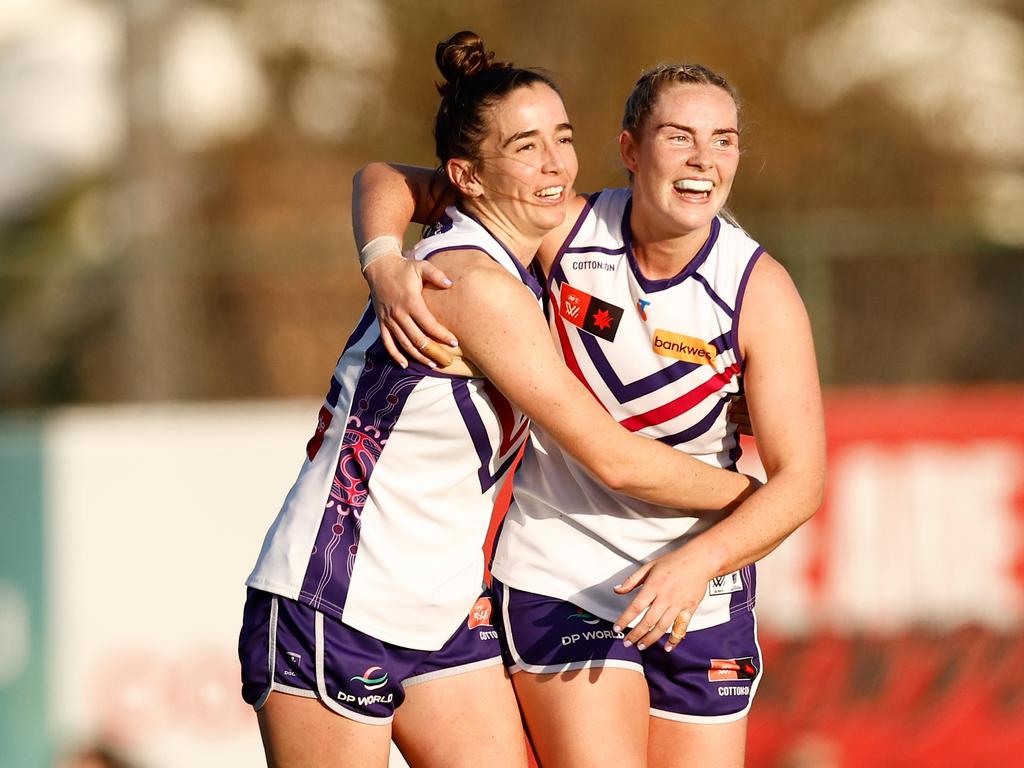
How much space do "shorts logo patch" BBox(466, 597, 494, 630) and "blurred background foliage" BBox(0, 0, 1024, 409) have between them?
18.4 feet

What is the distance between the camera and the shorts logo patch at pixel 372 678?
3.17m

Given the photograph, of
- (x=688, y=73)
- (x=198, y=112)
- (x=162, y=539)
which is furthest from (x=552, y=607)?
(x=198, y=112)

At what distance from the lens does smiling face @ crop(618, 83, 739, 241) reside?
337cm

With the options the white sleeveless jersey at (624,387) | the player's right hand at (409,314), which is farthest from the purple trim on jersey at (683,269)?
the player's right hand at (409,314)

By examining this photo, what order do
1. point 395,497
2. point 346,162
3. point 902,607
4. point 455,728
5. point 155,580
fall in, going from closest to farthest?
point 395,497 < point 455,728 < point 155,580 < point 902,607 < point 346,162

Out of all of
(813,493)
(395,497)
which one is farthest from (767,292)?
(395,497)

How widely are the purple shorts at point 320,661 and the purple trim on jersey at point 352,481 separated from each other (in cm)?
6

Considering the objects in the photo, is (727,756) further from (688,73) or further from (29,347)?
(29,347)

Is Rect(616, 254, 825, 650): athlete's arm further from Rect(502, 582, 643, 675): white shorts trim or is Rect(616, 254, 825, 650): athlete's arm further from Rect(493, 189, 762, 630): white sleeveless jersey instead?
Rect(502, 582, 643, 675): white shorts trim

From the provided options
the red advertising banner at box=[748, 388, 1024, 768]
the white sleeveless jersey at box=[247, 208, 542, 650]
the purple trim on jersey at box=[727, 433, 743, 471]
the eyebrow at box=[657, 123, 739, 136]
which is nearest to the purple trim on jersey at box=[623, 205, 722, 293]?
the eyebrow at box=[657, 123, 739, 136]

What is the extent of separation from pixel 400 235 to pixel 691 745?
4.51ft

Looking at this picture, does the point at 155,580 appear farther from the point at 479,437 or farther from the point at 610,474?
the point at 610,474

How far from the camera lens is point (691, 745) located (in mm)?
3570

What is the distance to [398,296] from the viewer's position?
314 cm
